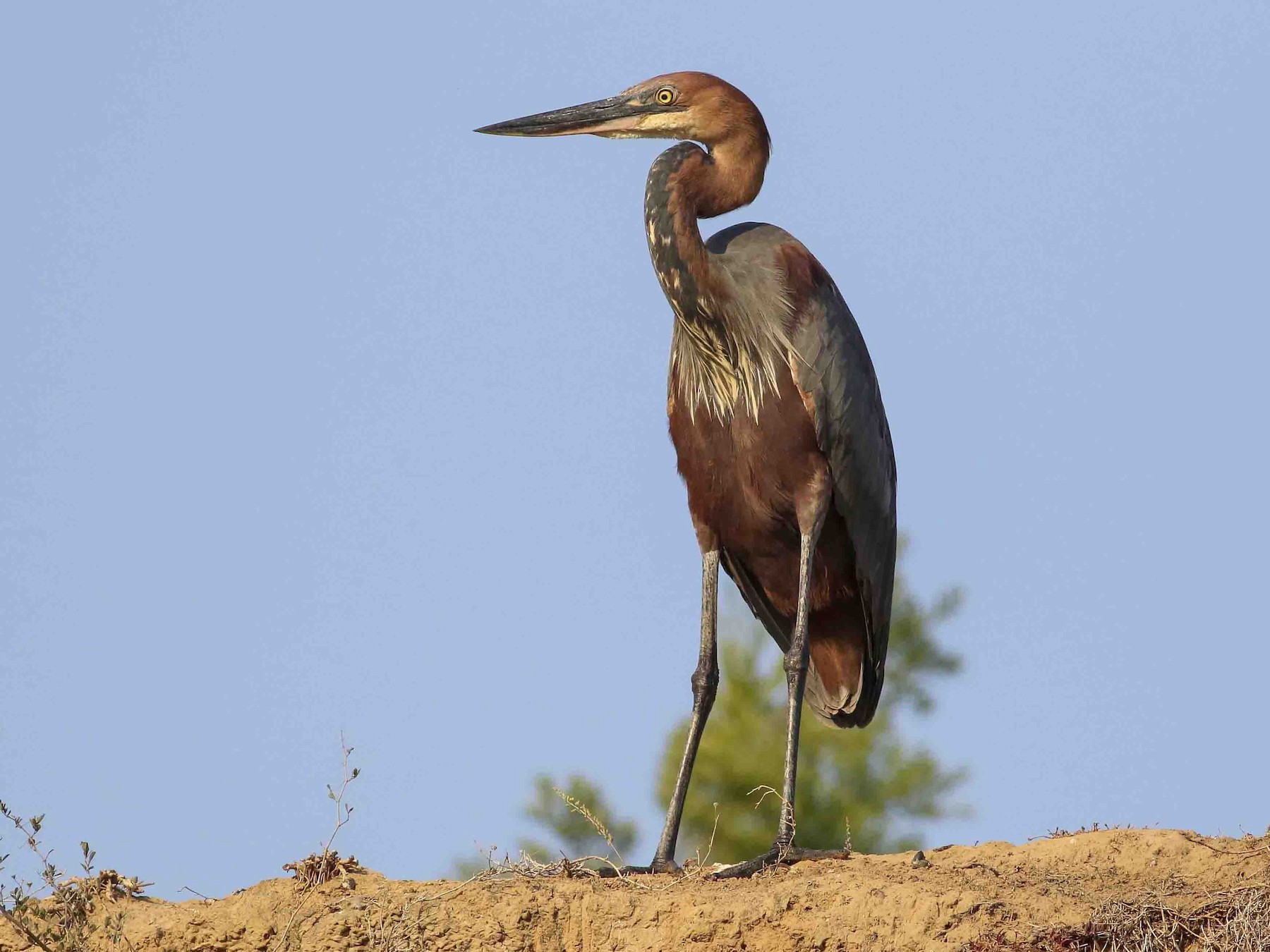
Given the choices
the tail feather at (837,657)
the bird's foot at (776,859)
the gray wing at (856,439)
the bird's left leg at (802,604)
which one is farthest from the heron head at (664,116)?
the bird's foot at (776,859)

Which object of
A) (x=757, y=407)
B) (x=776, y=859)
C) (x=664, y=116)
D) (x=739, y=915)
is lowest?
(x=739, y=915)

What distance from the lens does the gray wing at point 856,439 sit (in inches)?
332

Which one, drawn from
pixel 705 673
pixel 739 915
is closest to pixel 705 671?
pixel 705 673

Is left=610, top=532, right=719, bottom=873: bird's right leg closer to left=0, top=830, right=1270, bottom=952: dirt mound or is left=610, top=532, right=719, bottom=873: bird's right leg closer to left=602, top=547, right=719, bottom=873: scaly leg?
left=602, top=547, right=719, bottom=873: scaly leg

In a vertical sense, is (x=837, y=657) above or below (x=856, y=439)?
below

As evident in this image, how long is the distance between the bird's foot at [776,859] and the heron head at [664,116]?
128 inches

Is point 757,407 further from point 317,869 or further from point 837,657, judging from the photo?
point 317,869

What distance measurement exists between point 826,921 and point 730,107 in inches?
151

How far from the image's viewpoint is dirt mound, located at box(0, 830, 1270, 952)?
22.2 feet

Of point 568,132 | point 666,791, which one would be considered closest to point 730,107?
point 568,132

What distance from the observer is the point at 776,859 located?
773 cm

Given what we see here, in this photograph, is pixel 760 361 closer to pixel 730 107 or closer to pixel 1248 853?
pixel 730 107

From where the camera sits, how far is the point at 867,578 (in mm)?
8898

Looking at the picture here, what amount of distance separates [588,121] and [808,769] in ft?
34.5
